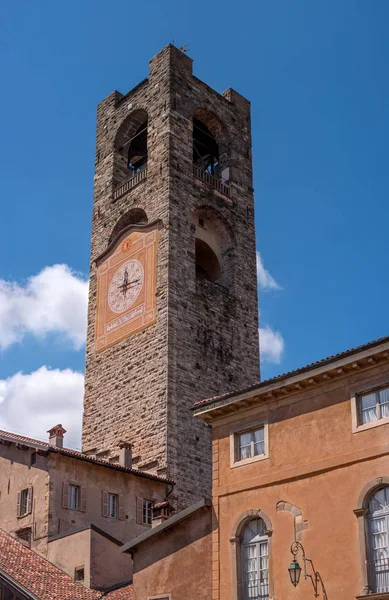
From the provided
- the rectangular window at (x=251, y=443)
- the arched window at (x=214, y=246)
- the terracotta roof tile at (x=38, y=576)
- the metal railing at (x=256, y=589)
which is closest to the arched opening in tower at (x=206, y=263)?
the arched window at (x=214, y=246)

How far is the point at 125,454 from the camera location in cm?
2975

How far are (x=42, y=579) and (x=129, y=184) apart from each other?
18430 millimetres

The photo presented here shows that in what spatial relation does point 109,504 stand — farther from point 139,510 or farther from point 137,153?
point 137,153

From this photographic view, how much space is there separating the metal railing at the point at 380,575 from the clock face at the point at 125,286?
63.5ft

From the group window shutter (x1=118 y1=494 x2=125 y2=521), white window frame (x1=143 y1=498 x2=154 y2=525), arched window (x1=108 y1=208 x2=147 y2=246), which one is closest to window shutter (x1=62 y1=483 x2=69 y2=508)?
window shutter (x1=118 y1=494 x2=125 y2=521)

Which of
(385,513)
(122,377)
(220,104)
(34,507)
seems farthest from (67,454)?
(220,104)

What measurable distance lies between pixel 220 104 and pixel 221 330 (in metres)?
11.5

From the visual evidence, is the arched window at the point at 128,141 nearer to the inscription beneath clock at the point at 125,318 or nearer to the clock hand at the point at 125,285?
the clock hand at the point at 125,285

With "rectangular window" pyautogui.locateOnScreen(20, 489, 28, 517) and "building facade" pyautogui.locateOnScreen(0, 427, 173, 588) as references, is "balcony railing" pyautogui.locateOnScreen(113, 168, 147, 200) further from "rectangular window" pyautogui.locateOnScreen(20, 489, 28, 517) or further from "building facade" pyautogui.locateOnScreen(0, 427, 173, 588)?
"rectangular window" pyautogui.locateOnScreen(20, 489, 28, 517)

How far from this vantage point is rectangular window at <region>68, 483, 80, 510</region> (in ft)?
85.6

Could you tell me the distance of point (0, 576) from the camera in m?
22.5

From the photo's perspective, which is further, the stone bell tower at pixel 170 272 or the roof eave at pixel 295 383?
the stone bell tower at pixel 170 272

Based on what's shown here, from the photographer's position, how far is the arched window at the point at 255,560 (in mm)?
17781

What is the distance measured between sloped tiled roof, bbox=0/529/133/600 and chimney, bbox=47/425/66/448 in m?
3.57
